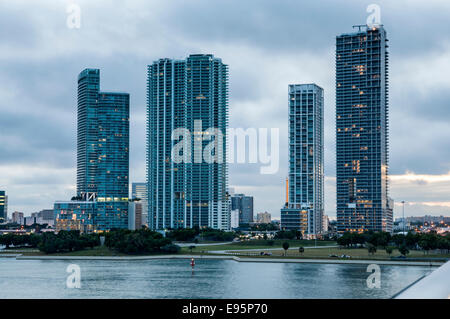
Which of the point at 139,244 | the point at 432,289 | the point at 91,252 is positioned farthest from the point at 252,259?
the point at 432,289

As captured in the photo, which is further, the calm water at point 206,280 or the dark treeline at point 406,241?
the dark treeline at point 406,241

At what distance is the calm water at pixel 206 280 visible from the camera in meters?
64.3

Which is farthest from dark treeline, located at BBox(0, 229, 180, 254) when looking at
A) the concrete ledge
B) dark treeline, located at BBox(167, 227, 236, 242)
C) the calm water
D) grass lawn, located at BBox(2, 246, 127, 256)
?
the concrete ledge

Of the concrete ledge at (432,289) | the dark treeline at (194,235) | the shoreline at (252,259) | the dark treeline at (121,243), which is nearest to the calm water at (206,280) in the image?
the shoreline at (252,259)

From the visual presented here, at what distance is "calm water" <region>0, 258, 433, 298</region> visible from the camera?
64.3 metres

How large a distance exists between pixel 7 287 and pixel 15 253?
2863 inches

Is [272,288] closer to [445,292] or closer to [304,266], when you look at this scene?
[304,266]

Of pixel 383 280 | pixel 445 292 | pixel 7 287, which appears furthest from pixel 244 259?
pixel 445 292

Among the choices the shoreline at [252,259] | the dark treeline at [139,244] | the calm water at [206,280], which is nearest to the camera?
the calm water at [206,280]

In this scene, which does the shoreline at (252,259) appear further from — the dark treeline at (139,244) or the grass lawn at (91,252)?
the dark treeline at (139,244)

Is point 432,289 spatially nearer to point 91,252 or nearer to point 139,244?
point 139,244

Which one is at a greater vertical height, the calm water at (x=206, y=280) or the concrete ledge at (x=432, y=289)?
the concrete ledge at (x=432, y=289)

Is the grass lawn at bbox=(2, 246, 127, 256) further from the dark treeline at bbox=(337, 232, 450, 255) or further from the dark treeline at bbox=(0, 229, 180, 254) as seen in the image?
the dark treeline at bbox=(337, 232, 450, 255)
